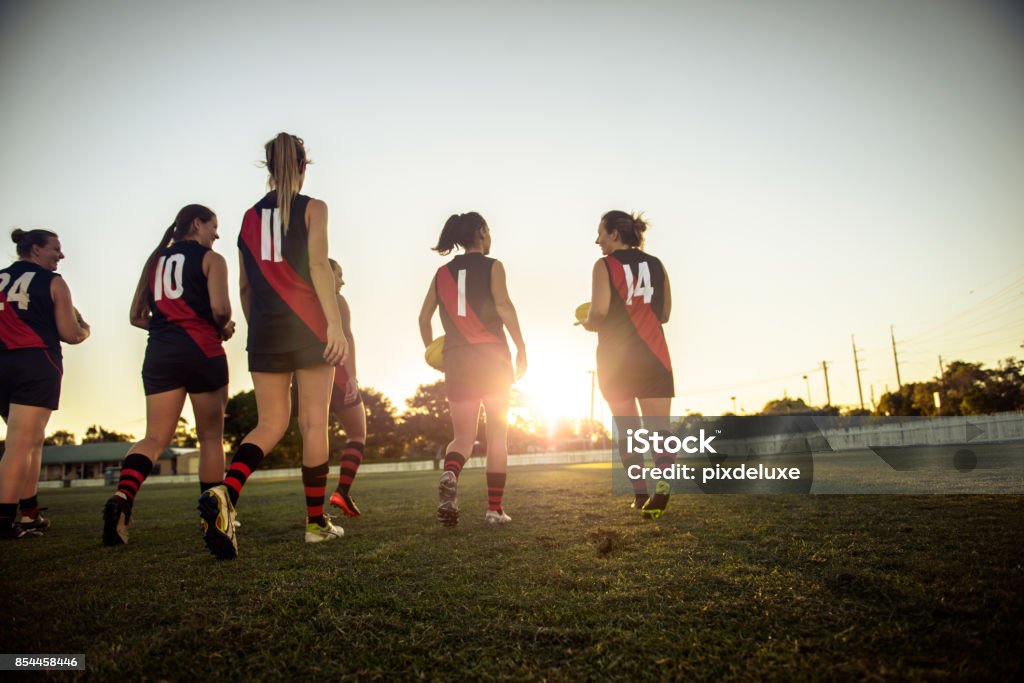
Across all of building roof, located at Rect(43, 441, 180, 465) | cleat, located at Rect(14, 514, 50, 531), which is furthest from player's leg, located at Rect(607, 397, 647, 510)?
building roof, located at Rect(43, 441, 180, 465)

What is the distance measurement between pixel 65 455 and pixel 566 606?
282 ft

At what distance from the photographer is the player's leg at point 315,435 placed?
3.58 metres

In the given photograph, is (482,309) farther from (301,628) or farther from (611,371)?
(301,628)

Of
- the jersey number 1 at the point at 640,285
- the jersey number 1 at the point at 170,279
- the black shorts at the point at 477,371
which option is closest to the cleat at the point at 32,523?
the jersey number 1 at the point at 170,279

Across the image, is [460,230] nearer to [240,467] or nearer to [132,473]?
[240,467]

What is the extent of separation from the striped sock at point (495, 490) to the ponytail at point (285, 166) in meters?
2.38

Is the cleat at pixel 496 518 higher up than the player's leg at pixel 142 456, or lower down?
lower down

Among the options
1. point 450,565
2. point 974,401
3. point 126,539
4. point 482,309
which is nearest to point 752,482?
point 482,309

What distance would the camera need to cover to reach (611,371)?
15.7ft

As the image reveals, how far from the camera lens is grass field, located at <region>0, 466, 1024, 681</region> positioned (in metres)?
1.40

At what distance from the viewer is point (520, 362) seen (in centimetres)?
Result: 486

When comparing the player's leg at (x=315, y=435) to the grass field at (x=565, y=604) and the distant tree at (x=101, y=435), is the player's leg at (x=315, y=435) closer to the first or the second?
the grass field at (x=565, y=604)

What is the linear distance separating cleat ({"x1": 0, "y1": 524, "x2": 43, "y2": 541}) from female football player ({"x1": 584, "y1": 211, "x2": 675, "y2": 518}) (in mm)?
4809

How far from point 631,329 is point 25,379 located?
5.01 metres
